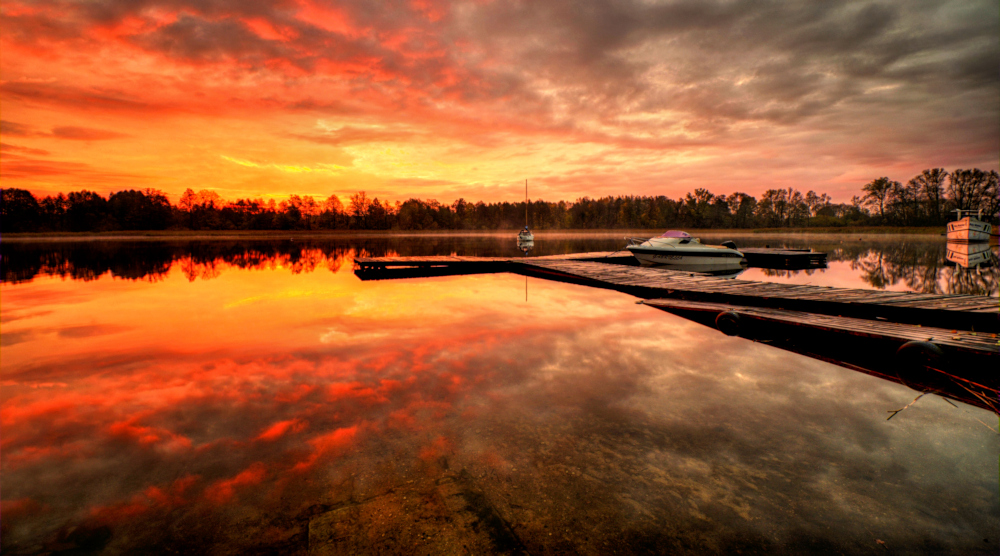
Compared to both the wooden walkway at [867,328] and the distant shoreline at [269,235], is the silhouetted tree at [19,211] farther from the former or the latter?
the wooden walkway at [867,328]

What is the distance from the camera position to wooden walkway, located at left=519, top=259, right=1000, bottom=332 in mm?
8500

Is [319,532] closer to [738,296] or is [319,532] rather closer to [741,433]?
[741,433]

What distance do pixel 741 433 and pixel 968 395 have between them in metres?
4.38

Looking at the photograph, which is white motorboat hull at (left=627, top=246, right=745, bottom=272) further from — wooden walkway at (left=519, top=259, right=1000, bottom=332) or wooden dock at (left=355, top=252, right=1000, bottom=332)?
wooden walkway at (left=519, top=259, right=1000, bottom=332)

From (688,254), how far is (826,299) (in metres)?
13.5

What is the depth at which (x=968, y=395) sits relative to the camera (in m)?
6.15

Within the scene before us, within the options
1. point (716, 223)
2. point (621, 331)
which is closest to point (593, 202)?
point (716, 223)

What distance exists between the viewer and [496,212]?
526 ft

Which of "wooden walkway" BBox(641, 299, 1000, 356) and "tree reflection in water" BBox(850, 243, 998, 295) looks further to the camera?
"tree reflection in water" BBox(850, 243, 998, 295)

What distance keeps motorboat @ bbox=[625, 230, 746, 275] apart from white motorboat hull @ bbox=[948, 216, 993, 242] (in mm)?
61246

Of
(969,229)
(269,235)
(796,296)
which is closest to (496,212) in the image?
(269,235)

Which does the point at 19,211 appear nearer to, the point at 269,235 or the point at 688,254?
the point at 269,235

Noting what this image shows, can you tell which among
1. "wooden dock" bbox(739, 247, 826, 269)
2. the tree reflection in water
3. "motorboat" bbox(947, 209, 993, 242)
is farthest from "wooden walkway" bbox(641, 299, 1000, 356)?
"motorboat" bbox(947, 209, 993, 242)

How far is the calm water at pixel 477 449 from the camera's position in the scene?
3.23 meters
